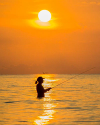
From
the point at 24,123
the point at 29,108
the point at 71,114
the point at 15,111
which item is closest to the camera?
the point at 24,123

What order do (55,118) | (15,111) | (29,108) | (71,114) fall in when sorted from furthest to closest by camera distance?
(29,108)
(15,111)
(71,114)
(55,118)

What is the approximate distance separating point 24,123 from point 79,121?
261 centimetres

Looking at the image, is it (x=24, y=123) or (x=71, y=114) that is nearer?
(x=24, y=123)

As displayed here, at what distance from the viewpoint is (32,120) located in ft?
54.4

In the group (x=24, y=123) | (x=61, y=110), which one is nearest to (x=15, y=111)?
(x=61, y=110)

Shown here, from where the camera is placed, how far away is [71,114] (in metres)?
18.4

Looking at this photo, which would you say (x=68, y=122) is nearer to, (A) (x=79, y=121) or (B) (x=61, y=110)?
(A) (x=79, y=121)

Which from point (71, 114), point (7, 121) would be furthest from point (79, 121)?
point (7, 121)

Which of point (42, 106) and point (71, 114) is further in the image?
point (42, 106)

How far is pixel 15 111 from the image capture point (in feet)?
64.3

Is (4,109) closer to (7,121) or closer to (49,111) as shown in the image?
(49,111)

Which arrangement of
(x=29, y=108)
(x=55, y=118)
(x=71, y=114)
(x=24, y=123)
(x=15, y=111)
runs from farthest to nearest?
1. (x=29, y=108)
2. (x=15, y=111)
3. (x=71, y=114)
4. (x=55, y=118)
5. (x=24, y=123)

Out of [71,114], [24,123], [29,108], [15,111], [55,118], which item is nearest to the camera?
[24,123]

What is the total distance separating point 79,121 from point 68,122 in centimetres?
57
